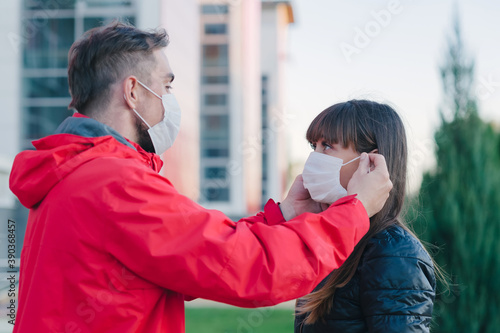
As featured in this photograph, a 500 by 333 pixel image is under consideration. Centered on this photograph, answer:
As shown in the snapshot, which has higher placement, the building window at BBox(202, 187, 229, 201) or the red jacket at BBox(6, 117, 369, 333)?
the red jacket at BBox(6, 117, 369, 333)

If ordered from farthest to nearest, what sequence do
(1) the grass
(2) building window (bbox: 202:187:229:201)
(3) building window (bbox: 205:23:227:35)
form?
1. (3) building window (bbox: 205:23:227:35)
2. (2) building window (bbox: 202:187:229:201)
3. (1) the grass

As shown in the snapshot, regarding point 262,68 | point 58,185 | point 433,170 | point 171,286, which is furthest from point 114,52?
point 262,68

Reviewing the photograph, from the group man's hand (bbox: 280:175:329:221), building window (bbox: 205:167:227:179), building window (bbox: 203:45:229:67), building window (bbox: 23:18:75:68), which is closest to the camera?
man's hand (bbox: 280:175:329:221)

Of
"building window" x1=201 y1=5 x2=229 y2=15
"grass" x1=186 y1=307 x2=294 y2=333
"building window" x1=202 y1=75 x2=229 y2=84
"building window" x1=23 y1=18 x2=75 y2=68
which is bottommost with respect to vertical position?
"grass" x1=186 y1=307 x2=294 y2=333

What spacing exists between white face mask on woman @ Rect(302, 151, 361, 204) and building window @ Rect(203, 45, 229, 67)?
11.0 meters

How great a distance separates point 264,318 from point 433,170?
394cm

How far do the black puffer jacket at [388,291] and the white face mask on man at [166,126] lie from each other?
985mm

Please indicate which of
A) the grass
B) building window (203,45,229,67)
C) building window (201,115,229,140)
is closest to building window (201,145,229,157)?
building window (201,115,229,140)

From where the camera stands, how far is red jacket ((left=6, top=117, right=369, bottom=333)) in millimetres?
1502

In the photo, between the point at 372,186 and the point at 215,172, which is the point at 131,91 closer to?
the point at 372,186

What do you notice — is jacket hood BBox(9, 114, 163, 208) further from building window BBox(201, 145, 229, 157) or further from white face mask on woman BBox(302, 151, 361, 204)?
building window BBox(201, 145, 229, 157)

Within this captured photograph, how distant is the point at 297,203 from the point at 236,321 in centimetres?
548

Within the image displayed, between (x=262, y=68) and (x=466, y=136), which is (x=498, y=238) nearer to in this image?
(x=466, y=136)

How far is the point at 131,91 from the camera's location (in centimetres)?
197
